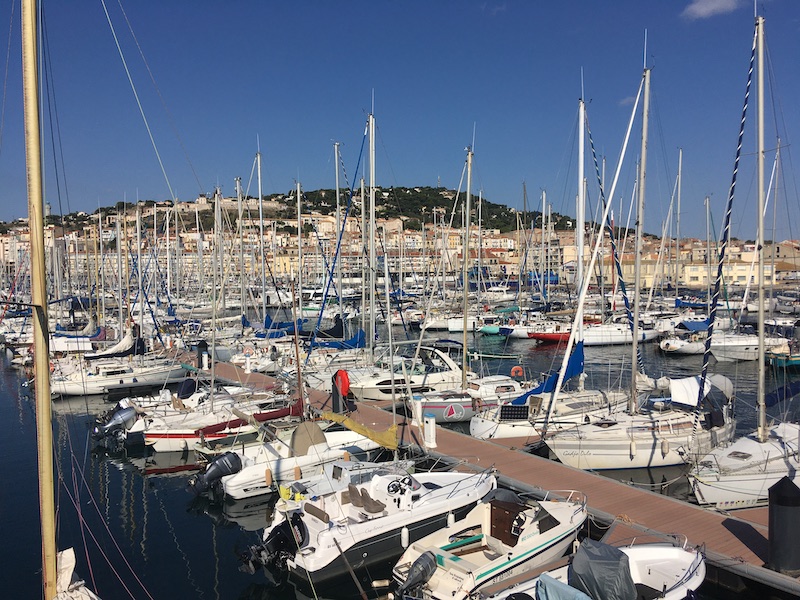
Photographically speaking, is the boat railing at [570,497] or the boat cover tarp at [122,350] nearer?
the boat railing at [570,497]

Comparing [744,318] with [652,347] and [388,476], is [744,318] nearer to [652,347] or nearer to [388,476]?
[652,347]

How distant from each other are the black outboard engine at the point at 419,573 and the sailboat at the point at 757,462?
262 inches

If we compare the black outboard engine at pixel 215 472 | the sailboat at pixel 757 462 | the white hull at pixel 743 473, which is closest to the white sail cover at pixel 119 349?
the black outboard engine at pixel 215 472

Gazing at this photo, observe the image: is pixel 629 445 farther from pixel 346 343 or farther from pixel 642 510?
Answer: pixel 346 343

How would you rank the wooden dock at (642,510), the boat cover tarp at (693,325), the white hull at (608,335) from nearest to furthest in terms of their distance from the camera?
the wooden dock at (642,510) < the white hull at (608,335) < the boat cover tarp at (693,325)

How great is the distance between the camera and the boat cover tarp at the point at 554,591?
8633 millimetres

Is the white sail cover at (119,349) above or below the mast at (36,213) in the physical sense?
below

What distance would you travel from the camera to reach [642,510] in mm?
12930

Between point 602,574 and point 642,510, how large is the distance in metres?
4.56

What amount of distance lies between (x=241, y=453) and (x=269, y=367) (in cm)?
1282

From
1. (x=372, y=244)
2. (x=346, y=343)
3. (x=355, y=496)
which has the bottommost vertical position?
(x=355, y=496)

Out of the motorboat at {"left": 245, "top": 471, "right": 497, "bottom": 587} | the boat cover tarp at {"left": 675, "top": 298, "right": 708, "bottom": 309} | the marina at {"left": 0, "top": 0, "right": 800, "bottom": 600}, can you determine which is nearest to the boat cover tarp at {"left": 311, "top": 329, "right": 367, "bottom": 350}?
the marina at {"left": 0, "top": 0, "right": 800, "bottom": 600}

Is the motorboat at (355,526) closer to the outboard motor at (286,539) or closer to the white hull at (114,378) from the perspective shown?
the outboard motor at (286,539)

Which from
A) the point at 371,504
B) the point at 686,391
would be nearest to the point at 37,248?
the point at 371,504
